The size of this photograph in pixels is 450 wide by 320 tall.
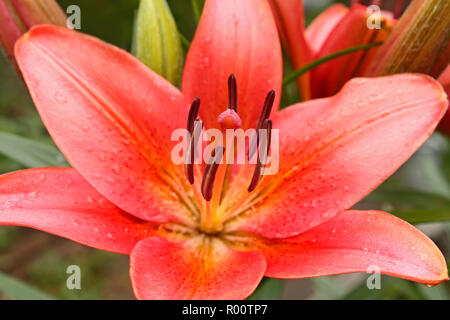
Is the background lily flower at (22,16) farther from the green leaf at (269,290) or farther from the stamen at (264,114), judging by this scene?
the green leaf at (269,290)

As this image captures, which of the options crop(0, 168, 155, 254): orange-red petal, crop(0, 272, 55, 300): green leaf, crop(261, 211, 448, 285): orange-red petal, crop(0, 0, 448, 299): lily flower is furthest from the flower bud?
crop(0, 272, 55, 300): green leaf

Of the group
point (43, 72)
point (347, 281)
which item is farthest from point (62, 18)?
point (347, 281)

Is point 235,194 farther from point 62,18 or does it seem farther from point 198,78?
point 62,18

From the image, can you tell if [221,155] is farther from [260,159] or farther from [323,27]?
[323,27]

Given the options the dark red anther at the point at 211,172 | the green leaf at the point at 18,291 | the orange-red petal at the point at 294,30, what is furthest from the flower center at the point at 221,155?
the green leaf at the point at 18,291

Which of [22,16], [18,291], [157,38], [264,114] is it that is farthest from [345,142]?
[18,291]

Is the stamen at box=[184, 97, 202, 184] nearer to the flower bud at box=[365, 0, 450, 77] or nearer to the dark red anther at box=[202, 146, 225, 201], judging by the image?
the dark red anther at box=[202, 146, 225, 201]
